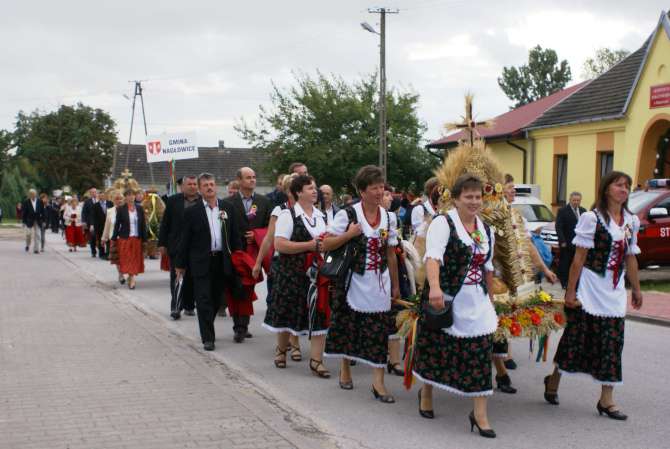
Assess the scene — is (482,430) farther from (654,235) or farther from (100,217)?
(100,217)

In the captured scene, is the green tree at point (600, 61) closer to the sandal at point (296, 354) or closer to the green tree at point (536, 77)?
the green tree at point (536, 77)

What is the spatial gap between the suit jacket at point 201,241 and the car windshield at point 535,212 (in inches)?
450

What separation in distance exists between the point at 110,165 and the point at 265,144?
45010 millimetres

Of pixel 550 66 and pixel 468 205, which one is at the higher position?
pixel 550 66

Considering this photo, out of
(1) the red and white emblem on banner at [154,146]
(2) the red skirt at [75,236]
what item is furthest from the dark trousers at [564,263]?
(2) the red skirt at [75,236]

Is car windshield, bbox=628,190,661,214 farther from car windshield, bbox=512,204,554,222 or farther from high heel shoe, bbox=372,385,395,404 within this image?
high heel shoe, bbox=372,385,395,404

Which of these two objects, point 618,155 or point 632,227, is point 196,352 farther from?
point 618,155

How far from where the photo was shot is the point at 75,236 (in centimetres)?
2725

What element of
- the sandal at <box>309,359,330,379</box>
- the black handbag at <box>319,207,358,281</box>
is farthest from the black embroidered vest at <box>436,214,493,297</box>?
the sandal at <box>309,359,330,379</box>

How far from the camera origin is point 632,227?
6.33m

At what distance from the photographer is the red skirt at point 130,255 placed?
49.7 feet

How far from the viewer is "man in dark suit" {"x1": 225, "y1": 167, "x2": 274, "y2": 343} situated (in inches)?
379

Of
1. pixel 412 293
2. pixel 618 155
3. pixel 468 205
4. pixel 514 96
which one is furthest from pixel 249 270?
pixel 514 96

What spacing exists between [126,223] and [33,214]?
11975mm
